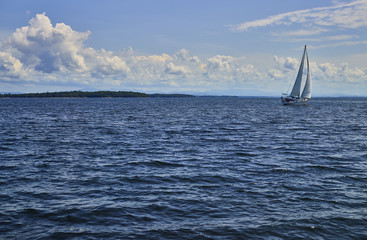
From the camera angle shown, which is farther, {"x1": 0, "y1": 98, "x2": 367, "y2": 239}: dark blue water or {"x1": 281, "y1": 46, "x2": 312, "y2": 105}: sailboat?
{"x1": 281, "y1": 46, "x2": 312, "y2": 105}: sailboat

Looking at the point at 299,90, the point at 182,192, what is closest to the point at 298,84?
the point at 299,90

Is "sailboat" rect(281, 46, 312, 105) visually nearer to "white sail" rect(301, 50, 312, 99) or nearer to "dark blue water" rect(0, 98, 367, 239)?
"white sail" rect(301, 50, 312, 99)

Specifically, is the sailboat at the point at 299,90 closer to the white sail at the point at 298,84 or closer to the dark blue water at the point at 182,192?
the white sail at the point at 298,84

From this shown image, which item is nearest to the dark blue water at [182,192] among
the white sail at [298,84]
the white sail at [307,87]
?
the white sail at [298,84]

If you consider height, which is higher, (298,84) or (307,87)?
(298,84)

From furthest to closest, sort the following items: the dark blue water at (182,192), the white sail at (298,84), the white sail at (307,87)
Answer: the white sail at (307,87)
the white sail at (298,84)
the dark blue water at (182,192)

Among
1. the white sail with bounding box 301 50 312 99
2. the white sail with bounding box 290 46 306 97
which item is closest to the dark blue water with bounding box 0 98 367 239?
the white sail with bounding box 290 46 306 97

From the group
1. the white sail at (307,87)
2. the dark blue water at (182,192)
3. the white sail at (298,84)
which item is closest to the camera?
the dark blue water at (182,192)

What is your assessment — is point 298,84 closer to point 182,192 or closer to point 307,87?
point 307,87

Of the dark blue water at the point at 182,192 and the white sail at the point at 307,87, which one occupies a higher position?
the white sail at the point at 307,87

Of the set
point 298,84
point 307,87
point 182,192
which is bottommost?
point 182,192

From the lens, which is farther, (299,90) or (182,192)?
(299,90)

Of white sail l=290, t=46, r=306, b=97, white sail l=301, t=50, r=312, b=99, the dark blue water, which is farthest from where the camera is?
white sail l=301, t=50, r=312, b=99

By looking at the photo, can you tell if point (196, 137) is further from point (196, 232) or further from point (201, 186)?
point (196, 232)
